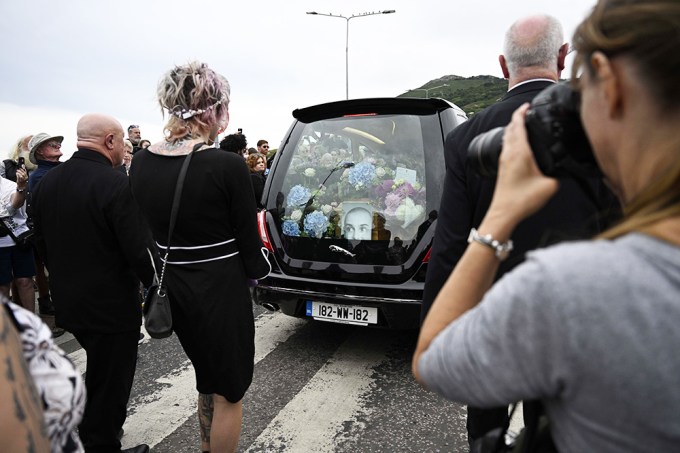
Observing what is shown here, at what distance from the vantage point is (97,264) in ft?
8.05

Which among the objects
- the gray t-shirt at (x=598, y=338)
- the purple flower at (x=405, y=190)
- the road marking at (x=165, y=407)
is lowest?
the road marking at (x=165, y=407)

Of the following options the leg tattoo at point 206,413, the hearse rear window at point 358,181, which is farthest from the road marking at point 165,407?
the hearse rear window at point 358,181

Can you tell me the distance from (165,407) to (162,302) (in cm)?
132

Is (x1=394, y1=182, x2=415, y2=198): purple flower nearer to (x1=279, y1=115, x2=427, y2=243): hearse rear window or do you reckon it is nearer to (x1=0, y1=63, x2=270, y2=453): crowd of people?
(x1=279, y1=115, x2=427, y2=243): hearse rear window

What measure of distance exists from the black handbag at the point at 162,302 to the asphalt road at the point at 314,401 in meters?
0.95

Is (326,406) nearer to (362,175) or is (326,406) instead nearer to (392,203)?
(392,203)

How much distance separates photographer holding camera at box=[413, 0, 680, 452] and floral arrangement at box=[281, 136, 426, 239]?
274 centimetres

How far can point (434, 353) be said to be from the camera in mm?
820

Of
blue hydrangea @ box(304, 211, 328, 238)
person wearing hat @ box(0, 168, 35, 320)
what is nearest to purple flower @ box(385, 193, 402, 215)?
blue hydrangea @ box(304, 211, 328, 238)

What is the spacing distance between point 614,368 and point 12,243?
4965mm

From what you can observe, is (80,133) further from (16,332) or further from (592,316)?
(592,316)

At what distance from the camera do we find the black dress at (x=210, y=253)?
2066mm

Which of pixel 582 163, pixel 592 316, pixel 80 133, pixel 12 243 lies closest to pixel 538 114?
pixel 582 163

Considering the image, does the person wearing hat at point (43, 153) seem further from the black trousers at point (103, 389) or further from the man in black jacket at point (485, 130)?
the man in black jacket at point (485, 130)
